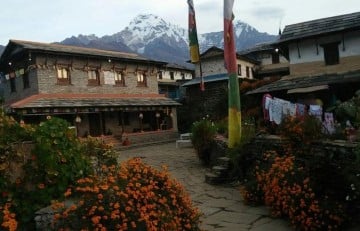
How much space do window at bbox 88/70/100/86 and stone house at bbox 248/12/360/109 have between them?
12.7 meters

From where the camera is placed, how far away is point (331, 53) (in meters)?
20.4

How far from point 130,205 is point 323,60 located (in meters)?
18.0

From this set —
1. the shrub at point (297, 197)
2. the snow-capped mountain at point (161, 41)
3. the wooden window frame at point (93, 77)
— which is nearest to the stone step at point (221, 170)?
the shrub at point (297, 197)

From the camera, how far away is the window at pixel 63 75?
26.8 meters

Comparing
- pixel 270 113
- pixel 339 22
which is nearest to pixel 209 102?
pixel 339 22

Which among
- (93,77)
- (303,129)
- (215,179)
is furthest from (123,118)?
(303,129)

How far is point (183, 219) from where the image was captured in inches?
225

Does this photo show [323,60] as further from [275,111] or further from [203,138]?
[275,111]

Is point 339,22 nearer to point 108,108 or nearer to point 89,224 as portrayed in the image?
point 108,108

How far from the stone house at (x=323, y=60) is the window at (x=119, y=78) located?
42.3 feet

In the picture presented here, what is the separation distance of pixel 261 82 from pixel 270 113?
Answer: 65.5 feet

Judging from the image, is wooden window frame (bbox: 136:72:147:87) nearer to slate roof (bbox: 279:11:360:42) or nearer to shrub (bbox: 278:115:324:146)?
slate roof (bbox: 279:11:360:42)

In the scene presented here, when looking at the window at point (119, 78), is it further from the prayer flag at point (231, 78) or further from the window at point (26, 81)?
the prayer flag at point (231, 78)

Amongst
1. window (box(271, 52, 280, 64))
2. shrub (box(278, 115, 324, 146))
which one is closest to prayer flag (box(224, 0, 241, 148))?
shrub (box(278, 115, 324, 146))
